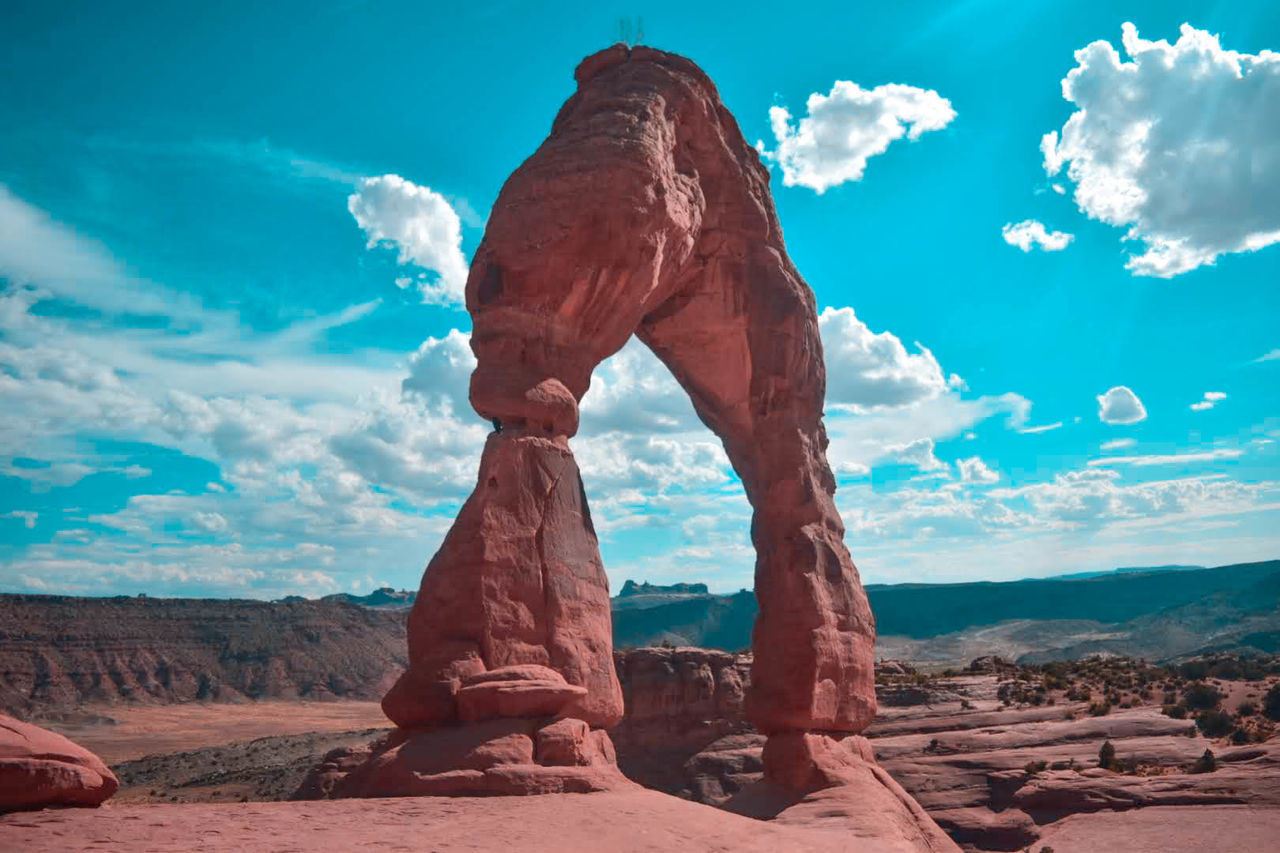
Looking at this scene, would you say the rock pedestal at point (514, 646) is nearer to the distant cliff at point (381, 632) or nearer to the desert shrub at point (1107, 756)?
the desert shrub at point (1107, 756)

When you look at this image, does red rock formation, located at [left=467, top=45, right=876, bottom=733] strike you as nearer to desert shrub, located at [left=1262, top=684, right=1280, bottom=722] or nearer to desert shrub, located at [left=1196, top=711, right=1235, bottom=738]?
desert shrub, located at [left=1196, top=711, right=1235, bottom=738]

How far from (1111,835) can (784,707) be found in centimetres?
787

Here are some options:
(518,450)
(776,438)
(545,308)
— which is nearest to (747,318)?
(776,438)

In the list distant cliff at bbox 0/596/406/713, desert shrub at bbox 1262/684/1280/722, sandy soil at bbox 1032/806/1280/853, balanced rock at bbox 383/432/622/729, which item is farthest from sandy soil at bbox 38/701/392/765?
desert shrub at bbox 1262/684/1280/722

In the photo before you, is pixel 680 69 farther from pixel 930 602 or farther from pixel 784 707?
pixel 930 602

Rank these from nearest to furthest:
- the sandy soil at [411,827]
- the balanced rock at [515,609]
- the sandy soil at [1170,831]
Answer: the sandy soil at [411,827]
the balanced rock at [515,609]
the sandy soil at [1170,831]

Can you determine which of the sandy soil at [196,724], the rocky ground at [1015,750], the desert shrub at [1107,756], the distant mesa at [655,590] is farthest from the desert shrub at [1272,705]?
the distant mesa at [655,590]

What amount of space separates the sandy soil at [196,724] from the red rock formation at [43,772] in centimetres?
3884

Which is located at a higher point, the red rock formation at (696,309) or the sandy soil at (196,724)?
the red rock formation at (696,309)

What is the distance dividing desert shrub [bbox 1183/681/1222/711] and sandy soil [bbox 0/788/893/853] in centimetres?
2092

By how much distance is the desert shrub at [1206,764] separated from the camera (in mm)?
22375


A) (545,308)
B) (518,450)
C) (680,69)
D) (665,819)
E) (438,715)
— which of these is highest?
(680,69)

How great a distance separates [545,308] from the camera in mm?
14859

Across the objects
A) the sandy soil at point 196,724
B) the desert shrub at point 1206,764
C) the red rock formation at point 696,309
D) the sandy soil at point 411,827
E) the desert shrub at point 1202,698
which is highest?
the red rock formation at point 696,309
